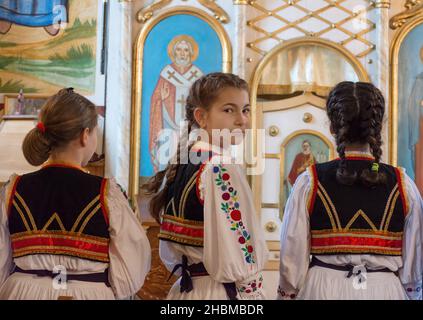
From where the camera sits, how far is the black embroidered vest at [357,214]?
8.78 feet

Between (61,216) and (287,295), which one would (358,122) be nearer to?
(287,295)

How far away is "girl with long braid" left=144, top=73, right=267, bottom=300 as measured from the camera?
7.92ft

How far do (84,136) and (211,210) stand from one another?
513 mm

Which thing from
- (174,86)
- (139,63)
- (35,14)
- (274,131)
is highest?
(35,14)

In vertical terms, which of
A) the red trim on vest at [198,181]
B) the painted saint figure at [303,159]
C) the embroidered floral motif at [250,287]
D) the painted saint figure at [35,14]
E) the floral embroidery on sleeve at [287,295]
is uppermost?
the painted saint figure at [35,14]

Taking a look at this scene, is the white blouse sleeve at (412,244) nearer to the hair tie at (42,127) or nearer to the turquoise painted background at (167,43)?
the hair tie at (42,127)

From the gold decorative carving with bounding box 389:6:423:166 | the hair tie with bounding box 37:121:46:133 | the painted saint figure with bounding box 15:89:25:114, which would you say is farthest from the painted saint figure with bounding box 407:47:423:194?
the hair tie with bounding box 37:121:46:133

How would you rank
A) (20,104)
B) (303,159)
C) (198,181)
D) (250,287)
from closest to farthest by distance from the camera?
(250,287), (198,181), (20,104), (303,159)

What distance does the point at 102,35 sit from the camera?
249 inches

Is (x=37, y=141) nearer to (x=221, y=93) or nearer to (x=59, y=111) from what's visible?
(x=59, y=111)

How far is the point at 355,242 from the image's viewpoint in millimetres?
2672

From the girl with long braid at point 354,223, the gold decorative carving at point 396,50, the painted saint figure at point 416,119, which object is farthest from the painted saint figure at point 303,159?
the girl with long braid at point 354,223

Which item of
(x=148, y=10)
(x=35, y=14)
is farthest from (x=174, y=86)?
(x=35, y=14)

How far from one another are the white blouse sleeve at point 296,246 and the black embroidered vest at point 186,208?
41cm
